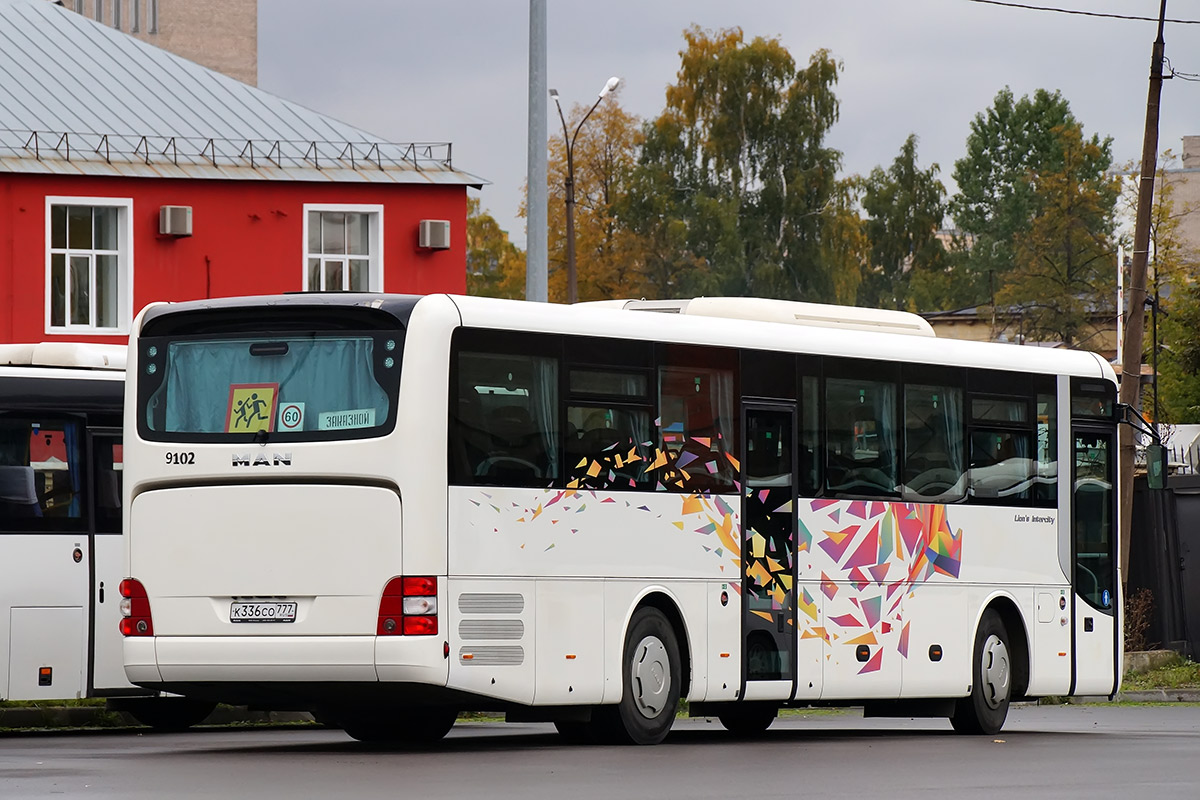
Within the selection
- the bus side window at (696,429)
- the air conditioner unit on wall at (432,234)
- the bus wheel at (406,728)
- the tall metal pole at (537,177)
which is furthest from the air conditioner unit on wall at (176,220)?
the bus side window at (696,429)

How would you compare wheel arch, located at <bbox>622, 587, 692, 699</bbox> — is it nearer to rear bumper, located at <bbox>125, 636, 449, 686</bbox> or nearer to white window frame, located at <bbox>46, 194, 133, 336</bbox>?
rear bumper, located at <bbox>125, 636, 449, 686</bbox>

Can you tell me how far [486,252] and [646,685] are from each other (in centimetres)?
7537

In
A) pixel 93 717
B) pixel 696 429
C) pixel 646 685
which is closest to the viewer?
pixel 646 685

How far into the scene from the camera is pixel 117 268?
3831cm

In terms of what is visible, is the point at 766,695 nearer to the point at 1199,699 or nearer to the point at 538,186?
the point at 538,186

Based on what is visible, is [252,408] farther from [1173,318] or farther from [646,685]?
[1173,318]

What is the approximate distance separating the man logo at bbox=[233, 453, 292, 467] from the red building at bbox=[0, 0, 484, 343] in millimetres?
23641

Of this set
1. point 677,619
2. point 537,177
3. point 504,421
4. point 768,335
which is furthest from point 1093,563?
point 504,421

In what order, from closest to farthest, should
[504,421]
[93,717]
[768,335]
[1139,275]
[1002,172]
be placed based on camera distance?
[504,421] < [768,335] < [93,717] < [1139,275] < [1002,172]

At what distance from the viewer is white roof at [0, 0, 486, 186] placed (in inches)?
1492

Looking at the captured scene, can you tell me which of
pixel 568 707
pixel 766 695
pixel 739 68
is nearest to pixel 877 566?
pixel 766 695

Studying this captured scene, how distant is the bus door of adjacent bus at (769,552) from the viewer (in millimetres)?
16656

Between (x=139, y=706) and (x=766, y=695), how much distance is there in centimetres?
602

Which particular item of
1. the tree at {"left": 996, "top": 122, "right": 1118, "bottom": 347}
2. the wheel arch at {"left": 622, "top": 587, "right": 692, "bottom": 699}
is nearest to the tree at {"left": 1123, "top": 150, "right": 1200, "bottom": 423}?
the tree at {"left": 996, "top": 122, "right": 1118, "bottom": 347}
